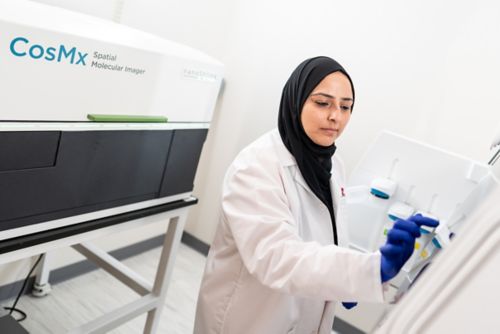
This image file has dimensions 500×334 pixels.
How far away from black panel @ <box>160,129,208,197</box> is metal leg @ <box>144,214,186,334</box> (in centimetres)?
15

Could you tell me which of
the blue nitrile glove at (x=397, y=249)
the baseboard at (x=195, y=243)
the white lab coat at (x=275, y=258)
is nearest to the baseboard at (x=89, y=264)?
the baseboard at (x=195, y=243)

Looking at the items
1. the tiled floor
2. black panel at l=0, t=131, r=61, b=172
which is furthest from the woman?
the tiled floor

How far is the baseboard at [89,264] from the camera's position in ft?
6.50

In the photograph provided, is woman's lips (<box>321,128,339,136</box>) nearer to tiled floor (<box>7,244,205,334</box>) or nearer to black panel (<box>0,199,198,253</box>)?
black panel (<box>0,199,198,253</box>)

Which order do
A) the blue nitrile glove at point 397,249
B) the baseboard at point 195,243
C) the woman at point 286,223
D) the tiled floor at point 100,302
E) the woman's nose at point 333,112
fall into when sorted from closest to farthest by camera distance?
the blue nitrile glove at point 397,249 < the woman at point 286,223 < the woman's nose at point 333,112 < the tiled floor at point 100,302 < the baseboard at point 195,243

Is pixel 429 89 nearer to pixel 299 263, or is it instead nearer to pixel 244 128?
pixel 244 128

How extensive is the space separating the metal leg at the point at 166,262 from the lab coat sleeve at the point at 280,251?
0.53 m

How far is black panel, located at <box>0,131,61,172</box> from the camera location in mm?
969

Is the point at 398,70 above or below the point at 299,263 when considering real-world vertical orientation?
above

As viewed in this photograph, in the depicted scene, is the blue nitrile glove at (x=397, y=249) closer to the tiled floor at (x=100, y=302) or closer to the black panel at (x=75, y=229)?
the black panel at (x=75, y=229)

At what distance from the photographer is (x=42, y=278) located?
2047 millimetres

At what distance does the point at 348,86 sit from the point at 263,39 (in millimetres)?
1386

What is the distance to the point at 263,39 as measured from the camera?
2.52m

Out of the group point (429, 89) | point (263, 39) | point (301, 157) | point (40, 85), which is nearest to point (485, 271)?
point (301, 157)
